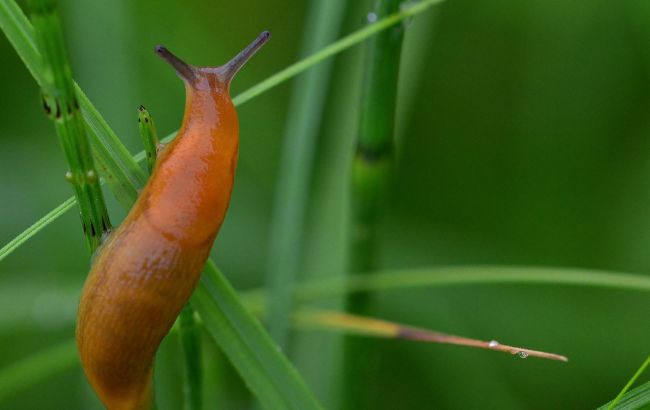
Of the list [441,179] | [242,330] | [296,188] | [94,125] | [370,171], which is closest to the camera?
[94,125]

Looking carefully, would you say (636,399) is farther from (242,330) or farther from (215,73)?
(215,73)

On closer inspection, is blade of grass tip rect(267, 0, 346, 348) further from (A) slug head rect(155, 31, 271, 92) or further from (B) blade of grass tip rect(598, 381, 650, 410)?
(B) blade of grass tip rect(598, 381, 650, 410)

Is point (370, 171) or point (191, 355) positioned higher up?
point (370, 171)

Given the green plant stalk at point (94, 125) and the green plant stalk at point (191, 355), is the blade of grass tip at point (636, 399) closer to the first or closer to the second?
the green plant stalk at point (191, 355)

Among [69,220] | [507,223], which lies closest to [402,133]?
[507,223]

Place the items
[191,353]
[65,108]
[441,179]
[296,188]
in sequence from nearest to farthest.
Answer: [65,108], [191,353], [296,188], [441,179]

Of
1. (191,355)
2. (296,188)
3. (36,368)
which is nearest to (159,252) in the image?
(191,355)

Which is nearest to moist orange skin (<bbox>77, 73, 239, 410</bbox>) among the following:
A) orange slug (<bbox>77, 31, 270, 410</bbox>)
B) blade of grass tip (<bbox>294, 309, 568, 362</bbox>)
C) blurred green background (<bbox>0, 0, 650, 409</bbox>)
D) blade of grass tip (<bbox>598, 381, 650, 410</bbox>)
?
orange slug (<bbox>77, 31, 270, 410</bbox>)
